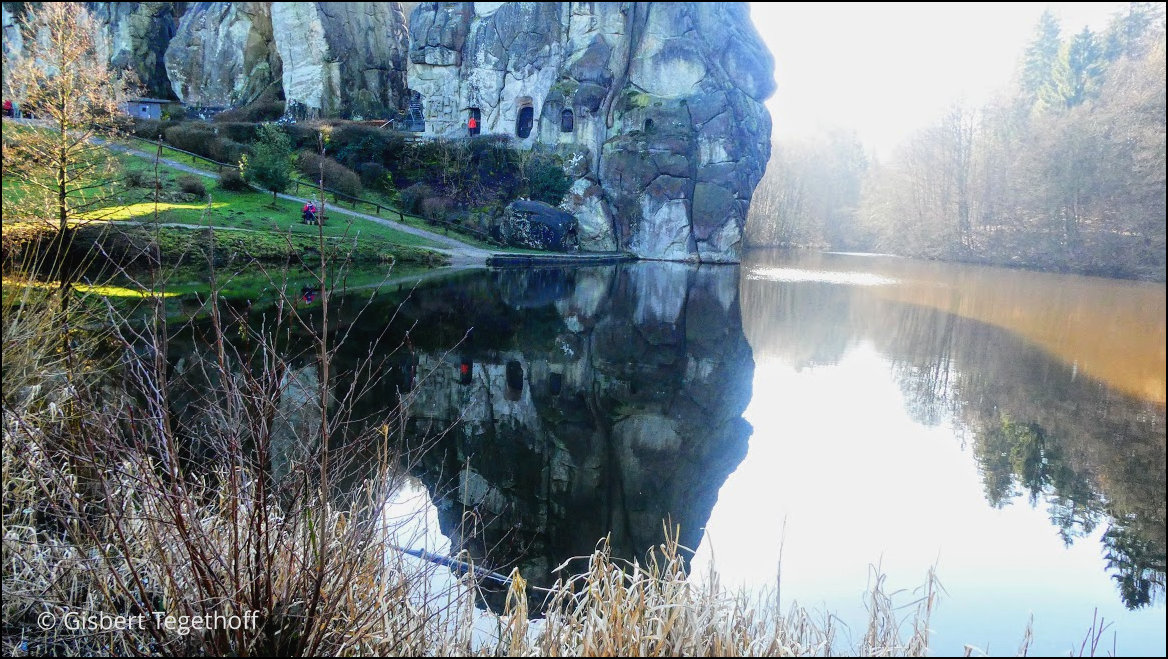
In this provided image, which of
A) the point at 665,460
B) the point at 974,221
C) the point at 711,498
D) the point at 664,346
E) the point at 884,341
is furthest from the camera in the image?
the point at 974,221

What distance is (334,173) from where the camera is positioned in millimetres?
30828

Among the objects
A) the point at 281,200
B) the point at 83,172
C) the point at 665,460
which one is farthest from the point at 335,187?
the point at 665,460

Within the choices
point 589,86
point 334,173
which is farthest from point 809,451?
point 589,86

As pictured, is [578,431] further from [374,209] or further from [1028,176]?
[1028,176]

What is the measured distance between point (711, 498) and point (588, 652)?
4.16 m

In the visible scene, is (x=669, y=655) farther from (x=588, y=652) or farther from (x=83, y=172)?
(x=83, y=172)

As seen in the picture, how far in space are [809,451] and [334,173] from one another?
91.2 feet

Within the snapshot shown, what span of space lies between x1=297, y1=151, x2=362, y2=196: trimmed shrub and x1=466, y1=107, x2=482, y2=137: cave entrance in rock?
7787 mm

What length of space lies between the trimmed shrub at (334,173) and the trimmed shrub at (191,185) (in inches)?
218

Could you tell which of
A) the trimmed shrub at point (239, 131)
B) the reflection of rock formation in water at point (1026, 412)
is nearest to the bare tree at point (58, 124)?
the reflection of rock formation in water at point (1026, 412)

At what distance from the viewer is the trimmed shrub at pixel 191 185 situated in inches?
980

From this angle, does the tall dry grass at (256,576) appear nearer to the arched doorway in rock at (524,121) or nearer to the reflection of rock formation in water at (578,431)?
the reflection of rock formation in water at (578,431)

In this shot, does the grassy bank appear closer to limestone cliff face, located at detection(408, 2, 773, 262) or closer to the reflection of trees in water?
limestone cliff face, located at detection(408, 2, 773, 262)

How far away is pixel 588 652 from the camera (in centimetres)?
286
